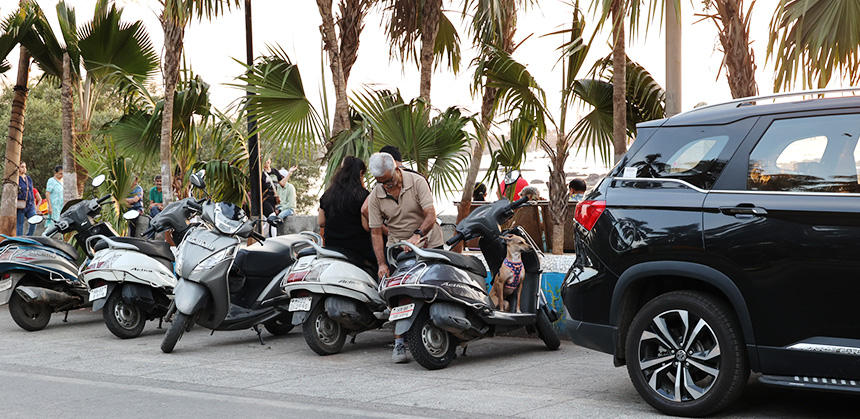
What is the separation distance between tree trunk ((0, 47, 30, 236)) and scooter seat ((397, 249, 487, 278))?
11.6 metres

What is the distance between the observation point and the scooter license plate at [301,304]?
27.1ft

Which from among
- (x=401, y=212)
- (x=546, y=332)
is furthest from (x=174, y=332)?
(x=546, y=332)

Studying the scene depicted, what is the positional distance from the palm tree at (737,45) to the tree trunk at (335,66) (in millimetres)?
4614

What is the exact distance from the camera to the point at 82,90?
1689 centimetres

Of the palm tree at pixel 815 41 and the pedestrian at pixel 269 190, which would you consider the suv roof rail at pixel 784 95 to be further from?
the pedestrian at pixel 269 190

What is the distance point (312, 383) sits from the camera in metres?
7.10

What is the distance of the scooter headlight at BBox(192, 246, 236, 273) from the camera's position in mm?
8859

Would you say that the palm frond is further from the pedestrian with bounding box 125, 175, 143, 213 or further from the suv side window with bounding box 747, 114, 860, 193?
the suv side window with bounding box 747, 114, 860, 193

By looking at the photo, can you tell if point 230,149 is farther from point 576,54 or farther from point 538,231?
point 576,54

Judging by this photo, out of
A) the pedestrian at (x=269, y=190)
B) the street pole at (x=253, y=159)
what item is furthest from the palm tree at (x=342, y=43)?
the pedestrian at (x=269, y=190)

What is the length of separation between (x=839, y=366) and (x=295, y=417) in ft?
10.1

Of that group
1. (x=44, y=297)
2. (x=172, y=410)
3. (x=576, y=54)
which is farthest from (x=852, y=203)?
(x=44, y=297)

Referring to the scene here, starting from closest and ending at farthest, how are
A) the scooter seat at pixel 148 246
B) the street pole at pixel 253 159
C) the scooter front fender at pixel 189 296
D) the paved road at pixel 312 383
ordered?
the paved road at pixel 312 383
the scooter front fender at pixel 189 296
the scooter seat at pixel 148 246
the street pole at pixel 253 159

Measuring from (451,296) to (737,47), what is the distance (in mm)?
4234
